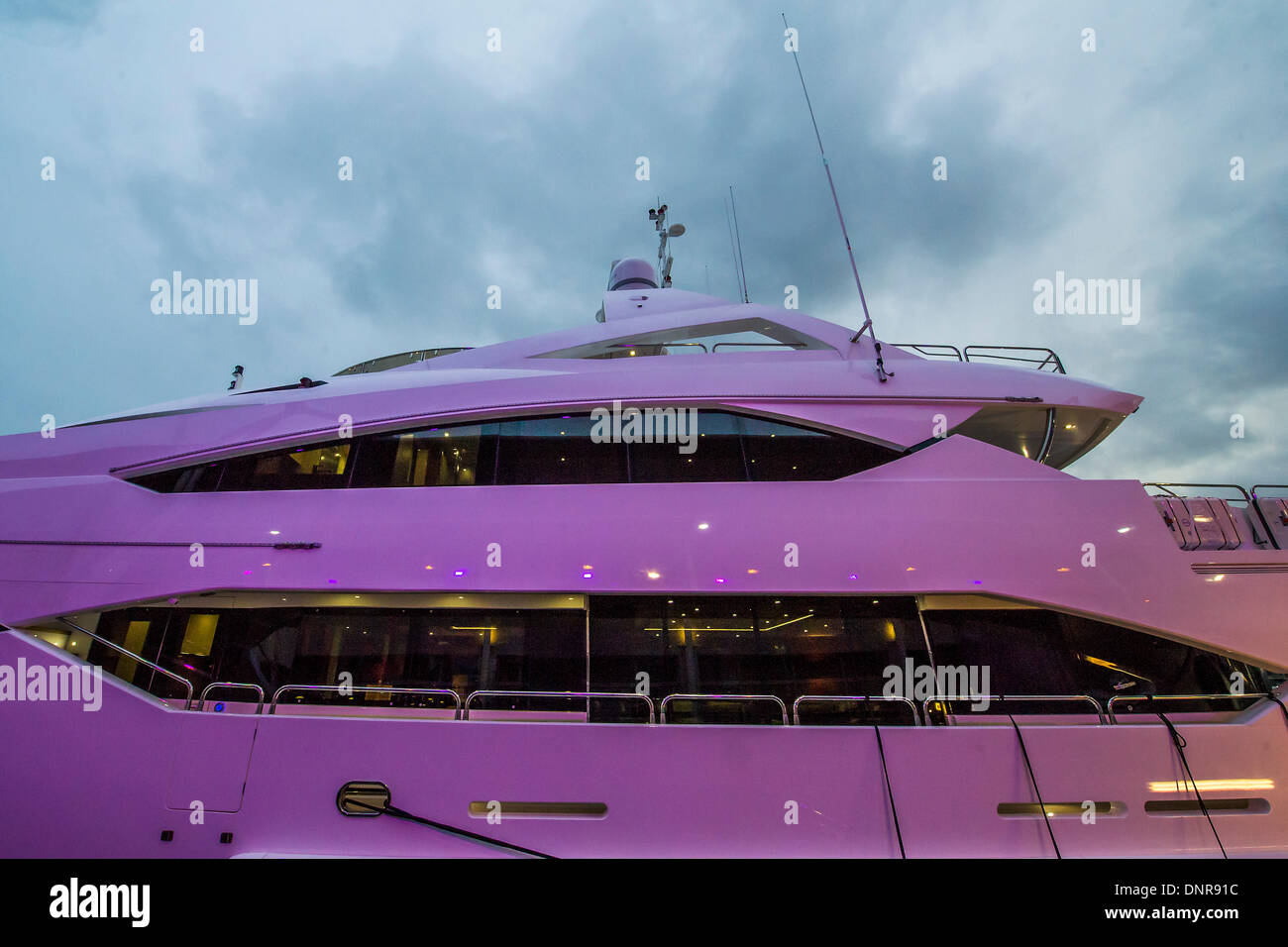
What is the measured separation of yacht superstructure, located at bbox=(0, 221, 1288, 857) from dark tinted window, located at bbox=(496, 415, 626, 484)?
0.12 feet

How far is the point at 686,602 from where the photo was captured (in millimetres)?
5984

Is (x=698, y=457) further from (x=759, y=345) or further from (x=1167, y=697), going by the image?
(x=1167, y=697)

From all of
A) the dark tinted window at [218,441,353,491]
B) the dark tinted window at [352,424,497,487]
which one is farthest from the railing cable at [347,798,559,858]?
the dark tinted window at [218,441,353,491]

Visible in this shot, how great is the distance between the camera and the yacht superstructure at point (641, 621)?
4.76 meters

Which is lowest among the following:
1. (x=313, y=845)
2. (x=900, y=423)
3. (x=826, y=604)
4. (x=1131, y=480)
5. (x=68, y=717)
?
(x=313, y=845)

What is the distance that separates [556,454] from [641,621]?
2.09m

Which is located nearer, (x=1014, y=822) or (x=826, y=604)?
(x=1014, y=822)

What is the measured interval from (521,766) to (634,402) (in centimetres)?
383

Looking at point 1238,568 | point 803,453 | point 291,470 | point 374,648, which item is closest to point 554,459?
point 374,648

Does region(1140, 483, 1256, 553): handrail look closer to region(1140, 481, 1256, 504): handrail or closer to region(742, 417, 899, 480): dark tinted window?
region(1140, 481, 1256, 504): handrail

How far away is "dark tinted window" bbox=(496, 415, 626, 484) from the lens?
662cm

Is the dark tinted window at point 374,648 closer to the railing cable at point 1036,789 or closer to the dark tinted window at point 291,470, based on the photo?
the dark tinted window at point 291,470
